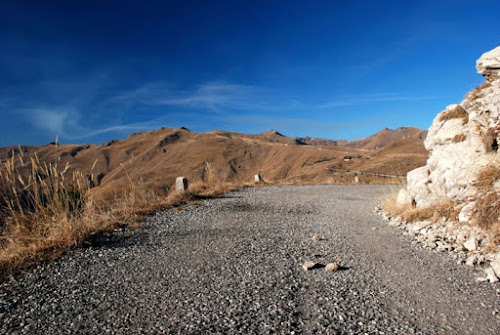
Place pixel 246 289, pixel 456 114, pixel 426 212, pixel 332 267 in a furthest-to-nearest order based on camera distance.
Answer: pixel 456 114, pixel 426 212, pixel 332 267, pixel 246 289

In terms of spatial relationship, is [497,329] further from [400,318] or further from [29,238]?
[29,238]

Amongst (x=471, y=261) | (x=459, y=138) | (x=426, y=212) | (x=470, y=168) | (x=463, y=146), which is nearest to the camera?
(x=471, y=261)

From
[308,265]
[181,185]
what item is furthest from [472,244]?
[181,185]

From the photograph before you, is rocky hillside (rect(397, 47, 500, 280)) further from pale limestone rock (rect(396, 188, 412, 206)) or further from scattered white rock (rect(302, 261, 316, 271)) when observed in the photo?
scattered white rock (rect(302, 261, 316, 271))

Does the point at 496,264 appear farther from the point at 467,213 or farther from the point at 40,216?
the point at 40,216

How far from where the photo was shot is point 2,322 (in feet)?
9.39

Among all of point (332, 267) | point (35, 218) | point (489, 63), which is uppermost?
point (489, 63)

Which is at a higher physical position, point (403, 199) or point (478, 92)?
point (478, 92)

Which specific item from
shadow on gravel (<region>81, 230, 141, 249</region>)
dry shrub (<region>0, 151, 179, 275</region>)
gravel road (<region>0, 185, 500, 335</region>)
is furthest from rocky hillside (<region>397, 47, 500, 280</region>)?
dry shrub (<region>0, 151, 179, 275</region>)

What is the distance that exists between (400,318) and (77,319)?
313 cm

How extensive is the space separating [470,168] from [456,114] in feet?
8.05

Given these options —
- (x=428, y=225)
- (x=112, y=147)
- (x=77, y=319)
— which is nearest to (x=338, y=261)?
(x=428, y=225)

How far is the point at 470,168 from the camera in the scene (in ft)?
20.6

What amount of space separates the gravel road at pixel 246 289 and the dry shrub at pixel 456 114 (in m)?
3.98
